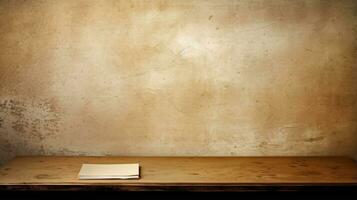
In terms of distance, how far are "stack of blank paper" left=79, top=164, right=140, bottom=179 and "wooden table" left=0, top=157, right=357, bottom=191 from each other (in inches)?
1.9

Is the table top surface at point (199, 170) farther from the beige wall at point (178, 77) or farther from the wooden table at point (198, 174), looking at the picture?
the beige wall at point (178, 77)

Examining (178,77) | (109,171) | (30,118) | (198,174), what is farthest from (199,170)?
(30,118)

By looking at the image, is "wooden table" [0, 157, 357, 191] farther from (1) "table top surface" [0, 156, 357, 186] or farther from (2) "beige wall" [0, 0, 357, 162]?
(2) "beige wall" [0, 0, 357, 162]

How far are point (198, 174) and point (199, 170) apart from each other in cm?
9

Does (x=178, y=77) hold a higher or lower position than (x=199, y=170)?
higher

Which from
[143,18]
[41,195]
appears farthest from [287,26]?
[41,195]

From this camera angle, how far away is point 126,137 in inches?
119

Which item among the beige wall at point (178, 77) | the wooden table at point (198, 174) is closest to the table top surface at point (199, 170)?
the wooden table at point (198, 174)

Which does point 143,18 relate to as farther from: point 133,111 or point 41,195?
point 41,195

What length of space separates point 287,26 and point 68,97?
1685 millimetres

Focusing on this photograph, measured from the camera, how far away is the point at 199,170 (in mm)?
2652

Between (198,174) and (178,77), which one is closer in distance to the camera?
(198,174)

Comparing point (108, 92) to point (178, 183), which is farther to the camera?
point (108, 92)

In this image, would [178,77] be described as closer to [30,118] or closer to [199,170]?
[199,170]
